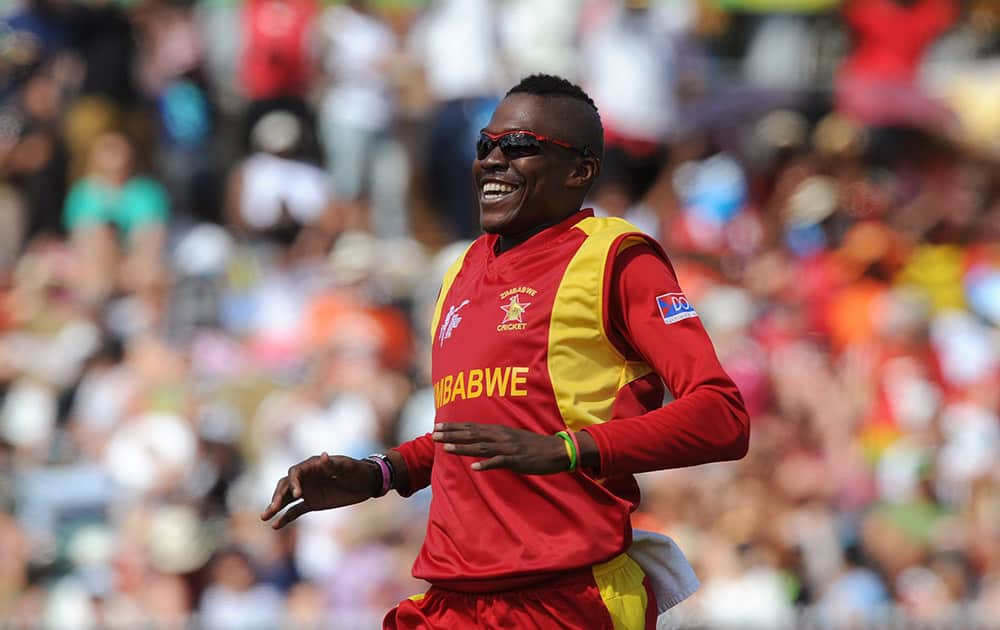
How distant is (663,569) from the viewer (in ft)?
14.8

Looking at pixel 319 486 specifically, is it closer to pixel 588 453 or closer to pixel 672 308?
pixel 588 453

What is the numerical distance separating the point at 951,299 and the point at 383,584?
4.79 meters

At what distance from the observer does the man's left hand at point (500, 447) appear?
12.6 feet

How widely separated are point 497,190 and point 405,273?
7215 millimetres

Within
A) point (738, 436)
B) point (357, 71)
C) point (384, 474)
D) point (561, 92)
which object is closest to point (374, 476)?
point (384, 474)

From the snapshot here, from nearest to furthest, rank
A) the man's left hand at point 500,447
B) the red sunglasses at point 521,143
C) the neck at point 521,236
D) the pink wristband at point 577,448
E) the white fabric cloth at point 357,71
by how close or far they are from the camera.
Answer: the man's left hand at point 500,447, the pink wristband at point 577,448, the red sunglasses at point 521,143, the neck at point 521,236, the white fabric cloth at point 357,71

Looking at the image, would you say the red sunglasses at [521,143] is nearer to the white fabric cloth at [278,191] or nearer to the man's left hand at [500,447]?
the man's left hand at [500,447]

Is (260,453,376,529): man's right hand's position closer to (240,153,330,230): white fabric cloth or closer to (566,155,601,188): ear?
(566,155,601,188): ear

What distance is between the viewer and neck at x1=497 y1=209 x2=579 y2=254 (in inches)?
178

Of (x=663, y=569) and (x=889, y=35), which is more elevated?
(x=889, y=35)

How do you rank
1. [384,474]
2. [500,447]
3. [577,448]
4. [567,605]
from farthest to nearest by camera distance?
[384,474], [567,605], [577,448], [500,447]

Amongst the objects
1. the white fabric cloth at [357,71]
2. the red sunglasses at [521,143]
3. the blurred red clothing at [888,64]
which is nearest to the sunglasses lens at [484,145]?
the red sunglasses at [521,143]

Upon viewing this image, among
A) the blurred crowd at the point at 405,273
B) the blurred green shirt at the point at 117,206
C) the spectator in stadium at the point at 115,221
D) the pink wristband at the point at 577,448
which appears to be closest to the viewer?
the pink wristband at the point at 577,448

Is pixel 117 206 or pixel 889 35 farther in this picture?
pixel 889 35
